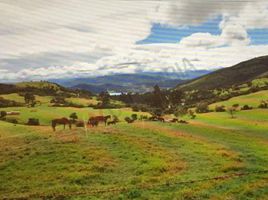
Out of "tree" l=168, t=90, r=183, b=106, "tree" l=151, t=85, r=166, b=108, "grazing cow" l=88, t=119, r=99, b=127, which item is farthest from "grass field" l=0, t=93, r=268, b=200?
"tree" l=168, t=90, r=183, b=106

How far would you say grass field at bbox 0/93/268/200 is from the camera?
2641 cm

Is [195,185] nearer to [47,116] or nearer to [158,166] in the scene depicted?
[158,166]

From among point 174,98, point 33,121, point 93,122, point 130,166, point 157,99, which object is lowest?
point 130,166

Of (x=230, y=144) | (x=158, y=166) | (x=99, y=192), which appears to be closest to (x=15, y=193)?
(x=99, y=192)

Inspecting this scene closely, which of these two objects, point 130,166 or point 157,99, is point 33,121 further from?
point 157,99

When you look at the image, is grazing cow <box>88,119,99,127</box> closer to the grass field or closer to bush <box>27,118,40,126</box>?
the grass field

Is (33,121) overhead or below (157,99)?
below

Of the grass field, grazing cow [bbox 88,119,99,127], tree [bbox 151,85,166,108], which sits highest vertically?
tree [bbox 151,85,166,108]

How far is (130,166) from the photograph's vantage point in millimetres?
33688

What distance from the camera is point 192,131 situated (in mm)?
59750

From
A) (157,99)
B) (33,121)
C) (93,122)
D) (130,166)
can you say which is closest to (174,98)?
(157,99)

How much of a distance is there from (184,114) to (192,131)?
2841 inches

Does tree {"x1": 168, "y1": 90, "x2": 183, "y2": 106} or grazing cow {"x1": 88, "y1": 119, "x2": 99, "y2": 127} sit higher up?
tree {"x1": 168, "y1": 90, "x2": 183, "y2": 106}

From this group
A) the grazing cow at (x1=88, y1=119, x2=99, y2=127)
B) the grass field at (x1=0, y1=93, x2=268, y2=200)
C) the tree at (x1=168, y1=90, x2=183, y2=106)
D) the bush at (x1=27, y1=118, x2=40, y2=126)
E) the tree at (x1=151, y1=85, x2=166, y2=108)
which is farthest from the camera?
the tree at (x1=168, y1=90, x2=183, y2=106)
